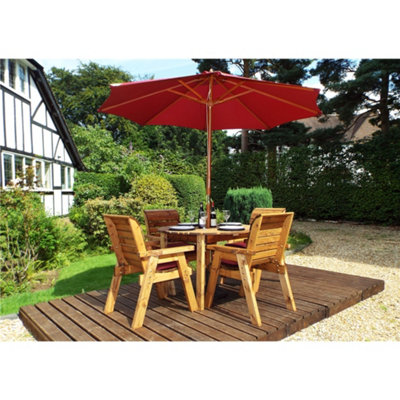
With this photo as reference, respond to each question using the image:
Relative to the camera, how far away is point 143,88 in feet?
10.4

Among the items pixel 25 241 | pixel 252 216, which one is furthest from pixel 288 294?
pixel 25 241

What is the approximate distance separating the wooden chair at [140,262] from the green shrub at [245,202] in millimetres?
4111

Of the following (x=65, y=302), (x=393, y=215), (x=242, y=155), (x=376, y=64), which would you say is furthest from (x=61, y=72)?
(x=65, y=302)

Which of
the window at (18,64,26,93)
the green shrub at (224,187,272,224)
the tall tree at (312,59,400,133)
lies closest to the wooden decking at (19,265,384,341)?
the green shrub at (224,187,272,224)

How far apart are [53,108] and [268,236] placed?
1214 cm

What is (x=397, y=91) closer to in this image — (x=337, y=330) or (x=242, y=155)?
(x=242, y=155)

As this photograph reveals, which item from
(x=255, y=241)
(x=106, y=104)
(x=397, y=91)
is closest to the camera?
(x=255, y=241)

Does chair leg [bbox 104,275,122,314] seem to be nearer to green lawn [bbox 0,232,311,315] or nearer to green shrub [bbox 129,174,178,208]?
green lawn [bbox 0,232,311,315]

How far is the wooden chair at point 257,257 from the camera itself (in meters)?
2.86

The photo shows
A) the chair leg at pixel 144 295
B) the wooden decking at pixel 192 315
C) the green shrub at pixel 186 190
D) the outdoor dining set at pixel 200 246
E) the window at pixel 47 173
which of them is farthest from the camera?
the window at pixel 47 173

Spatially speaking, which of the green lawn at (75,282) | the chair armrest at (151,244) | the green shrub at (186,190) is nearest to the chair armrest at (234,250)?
the chair armrest at (151,244)

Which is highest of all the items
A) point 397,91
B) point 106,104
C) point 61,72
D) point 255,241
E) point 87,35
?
point 61,72

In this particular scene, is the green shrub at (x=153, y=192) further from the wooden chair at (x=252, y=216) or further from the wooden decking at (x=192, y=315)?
the wooden decking at (x=192, y=315)
